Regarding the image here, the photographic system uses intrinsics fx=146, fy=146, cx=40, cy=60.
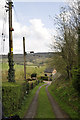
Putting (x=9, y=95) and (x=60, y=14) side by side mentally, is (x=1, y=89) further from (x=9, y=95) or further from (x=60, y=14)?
(x=60, y=14)

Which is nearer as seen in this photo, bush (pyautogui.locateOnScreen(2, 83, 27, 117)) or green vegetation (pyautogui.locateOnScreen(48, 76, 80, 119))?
bush (pyautogui.locateOnScreen(2, 83, 27, 117))

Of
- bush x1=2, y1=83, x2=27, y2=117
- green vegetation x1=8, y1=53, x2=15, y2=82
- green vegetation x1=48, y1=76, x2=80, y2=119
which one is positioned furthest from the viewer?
green vegetation x1=8, y1=53, x2=15, y2=82

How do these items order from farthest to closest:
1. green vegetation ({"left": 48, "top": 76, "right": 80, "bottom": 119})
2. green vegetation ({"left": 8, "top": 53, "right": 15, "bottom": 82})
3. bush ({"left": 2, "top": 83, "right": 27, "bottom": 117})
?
1. green vegetation ({"left": 8, "top": 53, "right": 15, "bottom": 82})
2. green vegetation ({"left": 48, "top": 76, "right": 80, "bottom": 119})
3. bush ({"left": 2, "top": 83, "right": 27, "bottom": 117})

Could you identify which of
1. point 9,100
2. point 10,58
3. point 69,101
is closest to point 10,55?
point 10,58

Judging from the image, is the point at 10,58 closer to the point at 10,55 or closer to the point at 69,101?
the point at 10,55

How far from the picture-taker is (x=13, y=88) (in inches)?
500

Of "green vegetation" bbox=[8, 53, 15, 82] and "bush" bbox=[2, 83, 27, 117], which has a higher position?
"green vegetation" bbox=[8, 53, 15, 82]

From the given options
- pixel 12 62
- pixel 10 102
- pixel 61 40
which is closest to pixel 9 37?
pixel 12 62

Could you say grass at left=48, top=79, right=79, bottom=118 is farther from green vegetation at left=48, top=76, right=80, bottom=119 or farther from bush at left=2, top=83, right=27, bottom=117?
bush at left=2, top=83, right=27, bottom=117

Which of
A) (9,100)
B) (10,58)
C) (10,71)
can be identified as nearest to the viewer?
(9,100)

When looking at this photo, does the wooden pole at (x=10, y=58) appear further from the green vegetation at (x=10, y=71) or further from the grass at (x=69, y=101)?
the grass at (x=69, y=101)

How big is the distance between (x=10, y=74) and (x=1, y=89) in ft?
16.9

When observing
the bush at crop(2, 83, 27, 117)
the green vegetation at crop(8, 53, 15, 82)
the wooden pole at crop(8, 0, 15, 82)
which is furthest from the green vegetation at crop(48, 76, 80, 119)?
the wooden pole at crop(8, 0, 15, 82)

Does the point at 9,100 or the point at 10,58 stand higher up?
the point at 10,58
